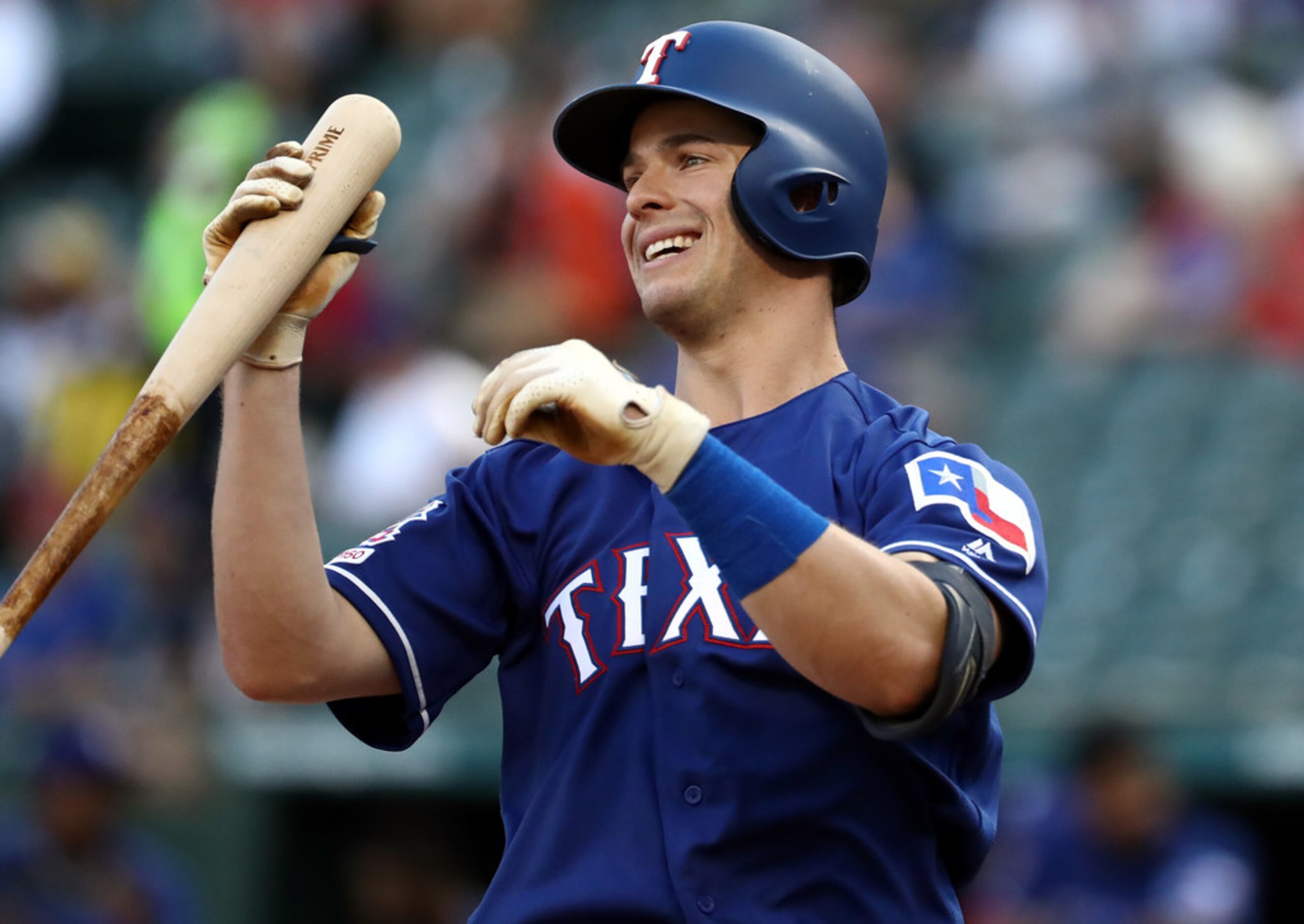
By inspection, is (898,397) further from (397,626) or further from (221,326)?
(221,326)

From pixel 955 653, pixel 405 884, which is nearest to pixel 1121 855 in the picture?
pixel 405 884

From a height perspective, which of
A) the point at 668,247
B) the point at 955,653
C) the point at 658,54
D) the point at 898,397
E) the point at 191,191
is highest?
the point at 191,191

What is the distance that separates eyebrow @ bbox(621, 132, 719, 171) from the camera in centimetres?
285

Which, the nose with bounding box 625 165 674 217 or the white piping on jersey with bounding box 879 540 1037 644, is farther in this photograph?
the nose with bounding box 625 165 674 217

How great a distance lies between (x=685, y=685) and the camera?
2580mm

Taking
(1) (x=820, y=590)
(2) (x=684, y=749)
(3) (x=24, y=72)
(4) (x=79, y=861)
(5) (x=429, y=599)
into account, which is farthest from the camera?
(3) (x=24, y=72)

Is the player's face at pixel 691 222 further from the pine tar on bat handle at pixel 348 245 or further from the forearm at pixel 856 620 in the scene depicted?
the forearm at pixel 856 620

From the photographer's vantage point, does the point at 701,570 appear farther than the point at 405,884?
No

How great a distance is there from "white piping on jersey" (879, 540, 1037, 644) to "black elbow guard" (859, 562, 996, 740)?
1 cm

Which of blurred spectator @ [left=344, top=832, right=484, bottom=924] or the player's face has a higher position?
the player's face

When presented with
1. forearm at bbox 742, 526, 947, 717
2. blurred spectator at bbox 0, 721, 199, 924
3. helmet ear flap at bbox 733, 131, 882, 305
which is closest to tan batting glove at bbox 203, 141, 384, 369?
helmet ear flap at bbox 733, 131, 882, 305

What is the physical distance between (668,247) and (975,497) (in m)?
0.58

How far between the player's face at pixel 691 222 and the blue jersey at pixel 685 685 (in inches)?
7.4

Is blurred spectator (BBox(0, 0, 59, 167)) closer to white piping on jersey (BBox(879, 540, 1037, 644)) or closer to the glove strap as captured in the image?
the glove strap
